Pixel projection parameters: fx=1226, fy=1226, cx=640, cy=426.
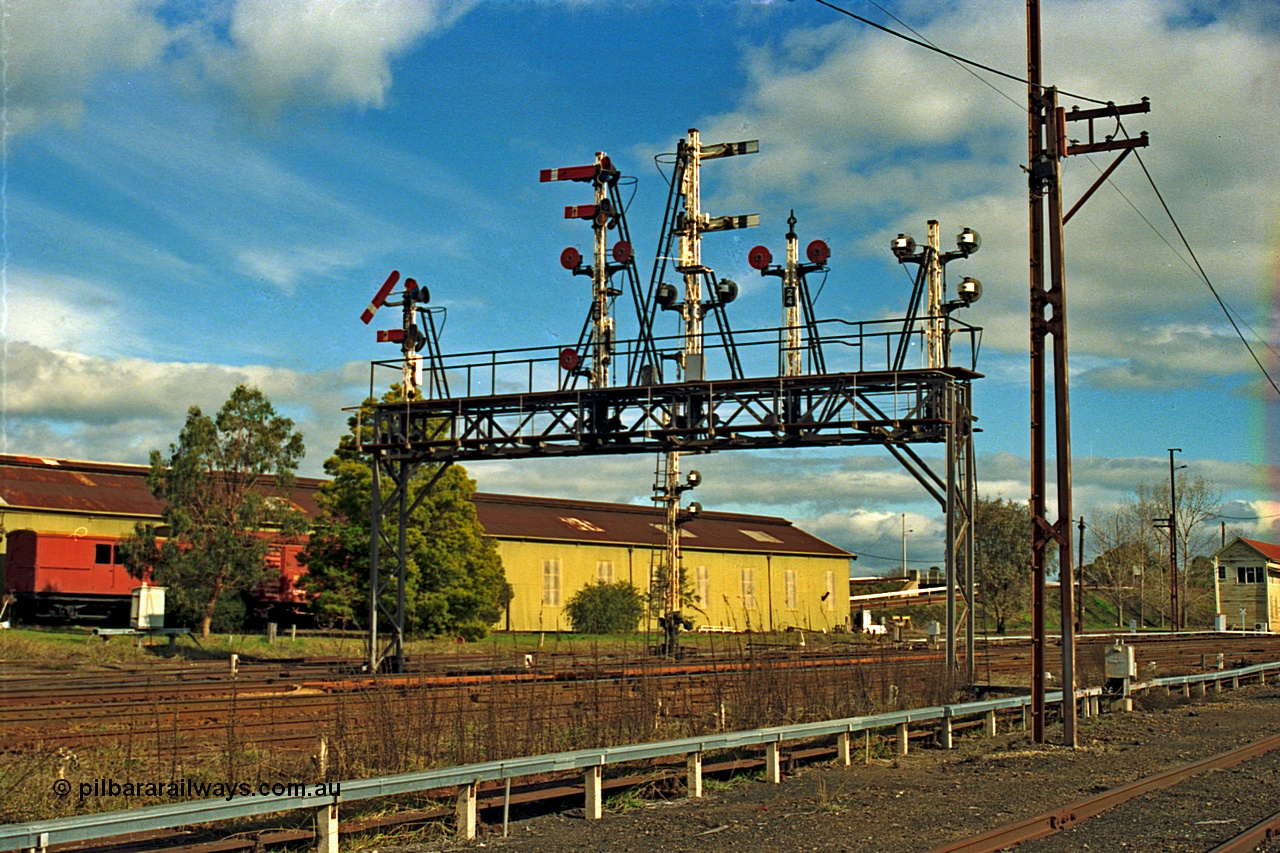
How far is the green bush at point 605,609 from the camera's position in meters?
57.7

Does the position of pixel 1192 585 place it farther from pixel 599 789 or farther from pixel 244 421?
pixel 599 789

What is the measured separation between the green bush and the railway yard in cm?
3594

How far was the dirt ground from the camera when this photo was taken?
33.4 ft

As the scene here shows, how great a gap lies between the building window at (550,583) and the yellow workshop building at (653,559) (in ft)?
0.16

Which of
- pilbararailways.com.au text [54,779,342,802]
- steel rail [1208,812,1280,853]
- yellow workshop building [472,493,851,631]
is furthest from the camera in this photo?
yellow workshop building [472,493,851,631]

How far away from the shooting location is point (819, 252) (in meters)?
30.0

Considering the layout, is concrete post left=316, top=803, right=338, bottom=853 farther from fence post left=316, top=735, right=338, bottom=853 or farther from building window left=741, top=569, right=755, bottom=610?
building window left=741, top=569, right=755, bottom=610

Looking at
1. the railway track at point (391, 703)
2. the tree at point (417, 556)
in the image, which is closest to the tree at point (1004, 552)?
the tree at point (417, 556)

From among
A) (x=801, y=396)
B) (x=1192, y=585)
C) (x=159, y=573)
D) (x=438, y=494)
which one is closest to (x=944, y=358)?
(x=801, y=396)

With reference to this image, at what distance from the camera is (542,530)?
201ft

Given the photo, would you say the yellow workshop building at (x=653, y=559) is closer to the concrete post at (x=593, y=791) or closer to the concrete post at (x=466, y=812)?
the concrete post at (x=593, y=791)

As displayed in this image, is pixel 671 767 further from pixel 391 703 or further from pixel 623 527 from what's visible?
pixel 623 527

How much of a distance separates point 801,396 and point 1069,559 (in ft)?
34.9

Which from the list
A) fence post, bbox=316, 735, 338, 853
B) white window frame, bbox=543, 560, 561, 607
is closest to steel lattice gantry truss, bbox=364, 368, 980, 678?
fence post, bbox=316, 735, 338, 853
